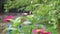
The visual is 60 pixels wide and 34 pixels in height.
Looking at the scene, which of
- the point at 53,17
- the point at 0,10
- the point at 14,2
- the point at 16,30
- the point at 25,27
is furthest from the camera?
the point at 0,10

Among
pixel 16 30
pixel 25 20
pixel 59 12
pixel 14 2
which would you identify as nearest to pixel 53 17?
pixel 59 12

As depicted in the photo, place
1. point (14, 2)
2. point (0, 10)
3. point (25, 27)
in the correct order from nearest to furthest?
1. point (25, 27)
2. point (14, 2)
3. point (0, 10)

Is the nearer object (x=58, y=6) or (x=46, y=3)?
(x=58, y=6)

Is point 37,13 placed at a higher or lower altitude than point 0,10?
higher

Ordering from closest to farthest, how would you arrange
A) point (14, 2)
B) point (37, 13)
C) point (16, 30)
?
1. point (16, 30)
2. point (37, 13)
3. point (14, 2)

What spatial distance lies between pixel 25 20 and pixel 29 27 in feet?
0.41

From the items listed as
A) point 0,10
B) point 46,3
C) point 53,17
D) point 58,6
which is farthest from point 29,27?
point 0,10

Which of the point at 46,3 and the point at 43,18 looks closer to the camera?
the point at 43,18

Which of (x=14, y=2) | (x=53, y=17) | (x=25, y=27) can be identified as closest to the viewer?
(x=25, y=27)

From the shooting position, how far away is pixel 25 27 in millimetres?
1520

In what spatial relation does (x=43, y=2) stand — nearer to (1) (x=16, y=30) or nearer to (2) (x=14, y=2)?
(1) (x=16, y=30)

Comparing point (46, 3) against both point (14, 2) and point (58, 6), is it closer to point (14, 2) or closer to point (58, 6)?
point (58, 6)

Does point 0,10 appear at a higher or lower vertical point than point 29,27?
lower

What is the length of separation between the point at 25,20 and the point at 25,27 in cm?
7
